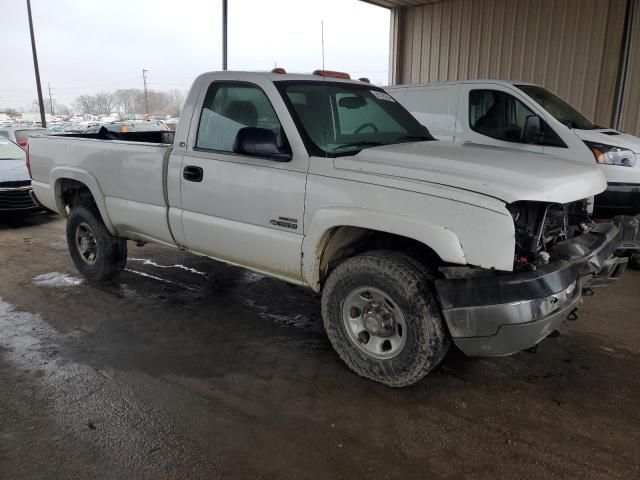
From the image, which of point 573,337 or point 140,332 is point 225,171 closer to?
point 140,332

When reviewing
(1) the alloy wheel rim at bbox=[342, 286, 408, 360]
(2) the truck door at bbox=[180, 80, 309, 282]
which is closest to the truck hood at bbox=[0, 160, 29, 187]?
(2) the truck door at bbox=[180, 80, 309, 282]

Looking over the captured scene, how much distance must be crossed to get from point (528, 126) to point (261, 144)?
428cm

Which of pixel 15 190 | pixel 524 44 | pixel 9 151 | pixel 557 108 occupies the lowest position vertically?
pixel 15 190

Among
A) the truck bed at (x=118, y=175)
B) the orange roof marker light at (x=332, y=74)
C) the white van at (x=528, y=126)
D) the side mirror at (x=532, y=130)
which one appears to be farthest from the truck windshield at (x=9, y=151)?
the side mirror at (x=532, y=130)

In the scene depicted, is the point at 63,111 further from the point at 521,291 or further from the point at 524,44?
the point at 521,291

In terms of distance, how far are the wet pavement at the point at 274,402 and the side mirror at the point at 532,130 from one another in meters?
2.48

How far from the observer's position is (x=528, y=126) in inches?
257

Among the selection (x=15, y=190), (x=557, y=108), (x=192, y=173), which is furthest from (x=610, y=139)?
(x=15, y=190)

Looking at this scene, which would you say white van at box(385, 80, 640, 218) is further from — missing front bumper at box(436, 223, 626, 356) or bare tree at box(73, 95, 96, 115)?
bare tree at box(73, 95, 96, 115)

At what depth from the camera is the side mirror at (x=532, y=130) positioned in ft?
21.3

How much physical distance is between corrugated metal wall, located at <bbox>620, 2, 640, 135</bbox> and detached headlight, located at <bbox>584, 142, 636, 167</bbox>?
4.82 meters

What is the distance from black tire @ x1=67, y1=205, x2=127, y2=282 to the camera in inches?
211

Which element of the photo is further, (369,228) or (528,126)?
(528,126)

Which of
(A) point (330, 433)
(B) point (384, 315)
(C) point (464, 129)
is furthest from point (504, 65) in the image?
(A) point (330, 433)
